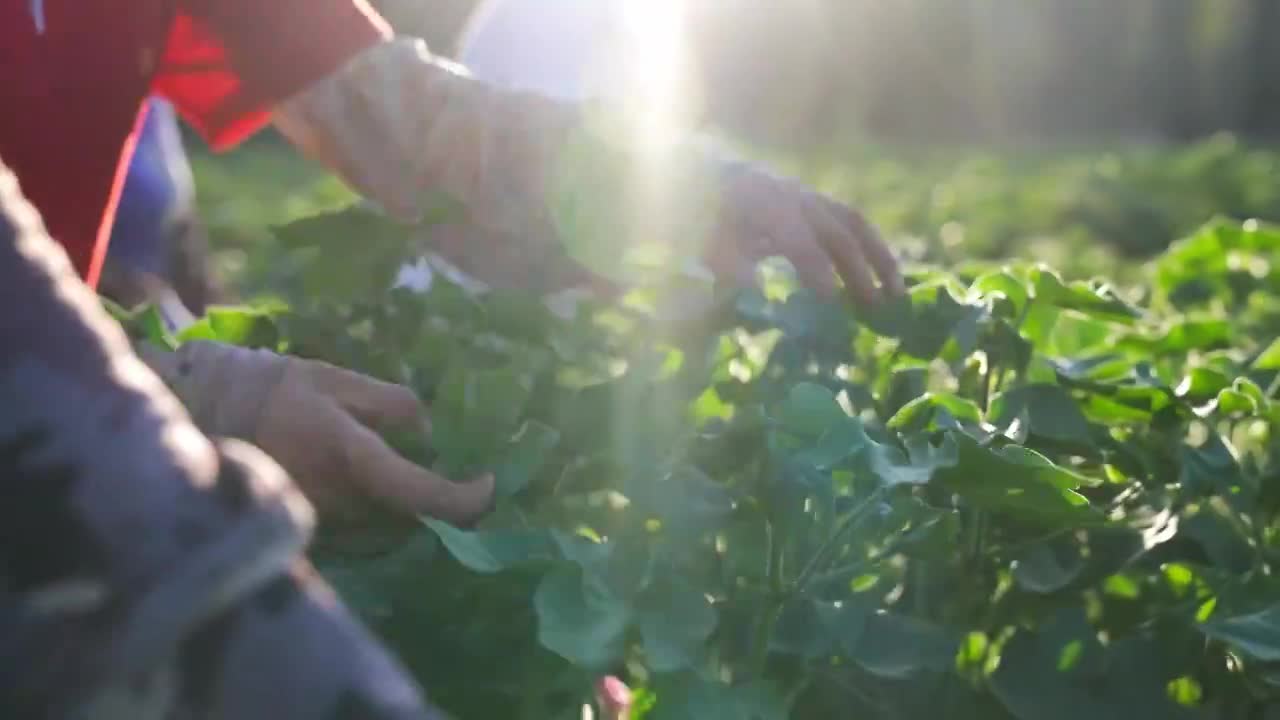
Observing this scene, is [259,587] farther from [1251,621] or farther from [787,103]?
[787,103]

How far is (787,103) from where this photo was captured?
18.8m

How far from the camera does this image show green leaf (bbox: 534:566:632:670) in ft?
2.20

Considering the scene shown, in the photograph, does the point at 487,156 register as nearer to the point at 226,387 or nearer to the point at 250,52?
the point at 250,52

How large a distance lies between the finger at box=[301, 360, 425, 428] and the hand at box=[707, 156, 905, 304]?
33 centimetres

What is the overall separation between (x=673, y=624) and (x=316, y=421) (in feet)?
0.73

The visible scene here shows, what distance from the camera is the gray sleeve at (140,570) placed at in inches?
15.3

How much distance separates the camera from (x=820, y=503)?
2.52 ft

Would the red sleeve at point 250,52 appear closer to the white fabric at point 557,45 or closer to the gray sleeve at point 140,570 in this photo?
the white fabric at point 557,45

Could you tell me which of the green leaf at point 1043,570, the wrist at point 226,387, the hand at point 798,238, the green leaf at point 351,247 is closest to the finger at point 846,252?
the hand at point 798,238

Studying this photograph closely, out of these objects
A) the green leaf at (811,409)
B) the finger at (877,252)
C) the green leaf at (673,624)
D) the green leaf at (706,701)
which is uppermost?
the green leaf at (811,409)

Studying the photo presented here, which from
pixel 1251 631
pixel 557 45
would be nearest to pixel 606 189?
pixel 1251 631

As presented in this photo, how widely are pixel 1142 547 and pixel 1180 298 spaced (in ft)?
2.17

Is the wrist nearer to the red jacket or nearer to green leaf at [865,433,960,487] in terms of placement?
green leaf at [865,433,960,487]

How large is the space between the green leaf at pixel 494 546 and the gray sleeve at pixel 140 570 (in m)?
0.27
